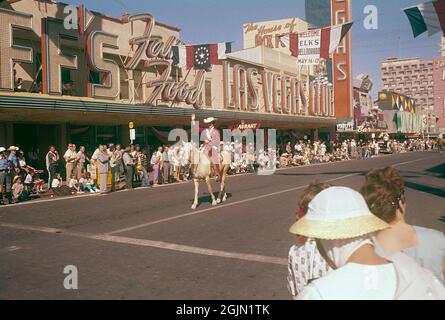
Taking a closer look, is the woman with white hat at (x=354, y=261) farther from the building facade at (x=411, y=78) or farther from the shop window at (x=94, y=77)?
the building facade at (x=411, y=78)

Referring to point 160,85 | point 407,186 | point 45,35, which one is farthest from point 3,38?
point 407,186

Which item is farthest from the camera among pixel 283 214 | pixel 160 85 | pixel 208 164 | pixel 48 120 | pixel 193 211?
pixel 160 85

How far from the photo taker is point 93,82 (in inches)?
923

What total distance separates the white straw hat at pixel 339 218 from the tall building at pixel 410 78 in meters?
166

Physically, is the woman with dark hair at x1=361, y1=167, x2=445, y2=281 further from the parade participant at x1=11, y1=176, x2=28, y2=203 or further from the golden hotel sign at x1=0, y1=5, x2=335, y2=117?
the golden hotel sign at x1=0, y1=5, x2=335, y2=117

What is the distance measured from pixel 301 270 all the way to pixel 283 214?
24.1 ft

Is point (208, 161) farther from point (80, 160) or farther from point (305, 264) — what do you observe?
point (305, 264)

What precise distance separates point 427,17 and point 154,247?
1021 centimetres

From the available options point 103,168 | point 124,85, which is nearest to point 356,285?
point 103,168

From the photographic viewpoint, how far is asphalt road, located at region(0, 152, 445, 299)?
16.5ft

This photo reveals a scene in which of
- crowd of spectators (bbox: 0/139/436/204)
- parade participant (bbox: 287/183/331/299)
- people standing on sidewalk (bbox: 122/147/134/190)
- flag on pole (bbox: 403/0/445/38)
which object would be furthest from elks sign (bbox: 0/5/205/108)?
parade participant (bbox: 287/183/331/299)

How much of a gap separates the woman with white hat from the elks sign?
17.4 meters

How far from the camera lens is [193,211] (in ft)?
35.7
